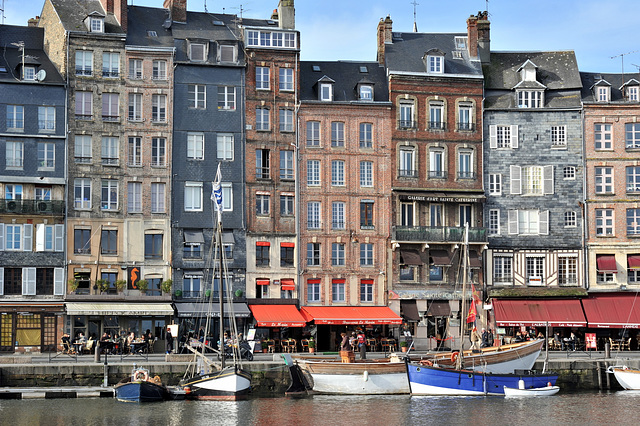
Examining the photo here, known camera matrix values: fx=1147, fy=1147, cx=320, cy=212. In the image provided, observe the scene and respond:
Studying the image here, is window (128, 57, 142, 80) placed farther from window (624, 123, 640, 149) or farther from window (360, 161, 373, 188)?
window (624, 123, 640, 149)

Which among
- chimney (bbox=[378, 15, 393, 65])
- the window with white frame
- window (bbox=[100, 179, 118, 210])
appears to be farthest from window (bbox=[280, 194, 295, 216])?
the window with white frame

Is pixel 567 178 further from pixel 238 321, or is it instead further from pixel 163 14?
pixel 163 14

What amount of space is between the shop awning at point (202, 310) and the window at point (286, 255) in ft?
12.2

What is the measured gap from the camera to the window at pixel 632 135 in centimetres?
7225

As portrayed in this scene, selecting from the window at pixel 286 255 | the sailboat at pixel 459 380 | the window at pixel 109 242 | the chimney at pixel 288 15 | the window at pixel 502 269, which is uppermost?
the chimney at pixel 288 15

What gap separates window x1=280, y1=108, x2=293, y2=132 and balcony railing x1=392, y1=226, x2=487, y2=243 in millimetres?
9008

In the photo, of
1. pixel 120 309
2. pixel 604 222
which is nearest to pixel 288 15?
pixel 120 309

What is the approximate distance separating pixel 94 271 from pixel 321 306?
13.8m

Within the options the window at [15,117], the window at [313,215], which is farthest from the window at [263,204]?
the window at [15,117]

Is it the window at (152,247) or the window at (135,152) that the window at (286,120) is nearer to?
the window at (135,152)

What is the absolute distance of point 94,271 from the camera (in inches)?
2628

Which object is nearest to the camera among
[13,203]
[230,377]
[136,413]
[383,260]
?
[136,413]

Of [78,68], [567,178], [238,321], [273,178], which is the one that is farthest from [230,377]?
[567,178]

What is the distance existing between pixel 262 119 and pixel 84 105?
1071 centimetres
